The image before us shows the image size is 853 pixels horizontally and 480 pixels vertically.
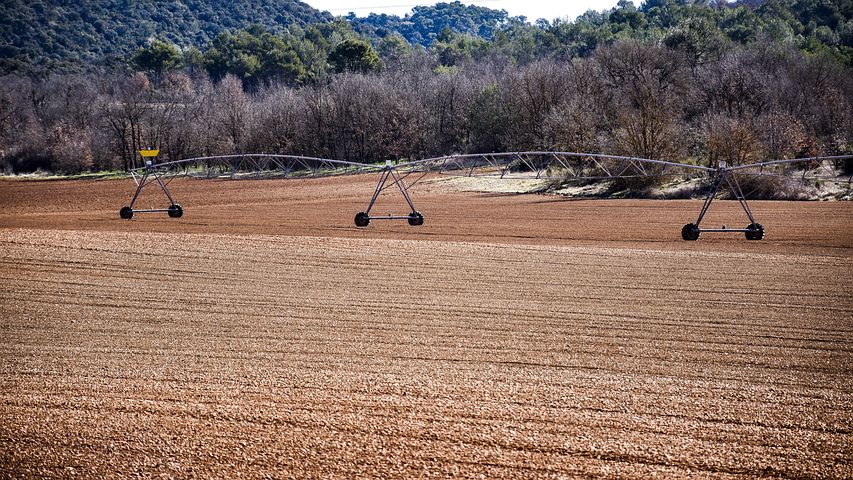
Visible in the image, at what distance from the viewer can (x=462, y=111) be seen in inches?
3519

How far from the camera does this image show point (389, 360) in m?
13.4

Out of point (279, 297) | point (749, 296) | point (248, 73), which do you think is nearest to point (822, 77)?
point (749, 296)

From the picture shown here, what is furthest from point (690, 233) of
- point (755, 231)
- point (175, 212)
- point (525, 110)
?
point (525, 110)

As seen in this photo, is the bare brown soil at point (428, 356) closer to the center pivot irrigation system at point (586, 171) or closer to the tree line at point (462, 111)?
the center pivot irrigation system at point (586, 171)

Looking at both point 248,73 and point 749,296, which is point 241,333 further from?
point 248,73

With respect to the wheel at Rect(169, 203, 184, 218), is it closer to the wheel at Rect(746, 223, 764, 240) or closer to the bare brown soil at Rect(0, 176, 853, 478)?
the bare brown soil at Rect(0, 176, 853, 478)

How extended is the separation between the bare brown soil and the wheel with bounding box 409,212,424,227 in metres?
4.30

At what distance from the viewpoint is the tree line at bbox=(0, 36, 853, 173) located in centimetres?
6126

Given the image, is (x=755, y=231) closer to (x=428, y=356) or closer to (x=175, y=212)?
(x=428, y=356)

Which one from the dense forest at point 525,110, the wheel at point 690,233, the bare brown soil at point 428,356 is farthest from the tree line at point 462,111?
the bare brown soil at point 428,356

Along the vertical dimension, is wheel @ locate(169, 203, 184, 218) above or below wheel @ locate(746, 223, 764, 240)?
above

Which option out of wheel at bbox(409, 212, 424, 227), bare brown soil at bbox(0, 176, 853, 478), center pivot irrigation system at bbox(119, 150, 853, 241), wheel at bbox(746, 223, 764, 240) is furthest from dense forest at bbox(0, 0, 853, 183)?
bare brown soil at bbox(0, 176, 853, 478)

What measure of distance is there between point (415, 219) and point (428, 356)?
61.1ft

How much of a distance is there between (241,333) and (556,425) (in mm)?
7105
